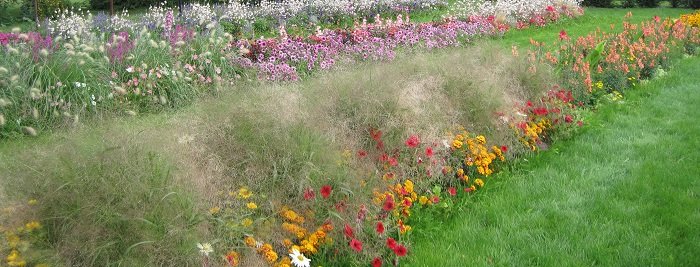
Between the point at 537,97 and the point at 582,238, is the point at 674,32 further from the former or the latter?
the point at 582,238

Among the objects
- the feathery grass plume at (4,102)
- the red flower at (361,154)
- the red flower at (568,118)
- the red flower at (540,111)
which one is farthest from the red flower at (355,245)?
the feathery grass plume at (4,102)

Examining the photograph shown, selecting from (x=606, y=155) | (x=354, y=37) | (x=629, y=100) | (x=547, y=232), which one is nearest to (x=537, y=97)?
(x=606, y=155)

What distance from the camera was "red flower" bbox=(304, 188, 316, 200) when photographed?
3.43 metres

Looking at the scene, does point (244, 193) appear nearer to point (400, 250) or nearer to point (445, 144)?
point (400, 250)

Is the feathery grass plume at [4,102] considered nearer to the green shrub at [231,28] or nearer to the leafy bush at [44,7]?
the green shrub at [231,28]

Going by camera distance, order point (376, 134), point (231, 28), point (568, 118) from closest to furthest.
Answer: point (376, 134) → point (568, 118) → point (231, 28)

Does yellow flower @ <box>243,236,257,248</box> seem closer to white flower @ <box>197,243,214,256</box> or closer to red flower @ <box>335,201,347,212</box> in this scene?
white flower @ <box>197,243,214,256</box>

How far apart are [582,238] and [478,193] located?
866 millimetres

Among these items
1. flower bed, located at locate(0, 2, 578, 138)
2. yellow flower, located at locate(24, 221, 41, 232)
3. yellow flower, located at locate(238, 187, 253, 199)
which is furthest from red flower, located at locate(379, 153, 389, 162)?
flower bed, located at locate(0, 2, 578, 138)

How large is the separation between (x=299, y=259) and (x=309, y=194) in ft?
1.35

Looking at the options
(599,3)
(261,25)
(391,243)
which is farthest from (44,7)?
(391,243)

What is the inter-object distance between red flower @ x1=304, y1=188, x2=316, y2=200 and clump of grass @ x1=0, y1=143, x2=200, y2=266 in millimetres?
650

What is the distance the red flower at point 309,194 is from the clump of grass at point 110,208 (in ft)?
2.13

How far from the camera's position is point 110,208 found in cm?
277
